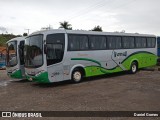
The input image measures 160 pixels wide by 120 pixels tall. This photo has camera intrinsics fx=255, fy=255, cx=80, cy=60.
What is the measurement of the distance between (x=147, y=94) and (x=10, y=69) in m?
9.10

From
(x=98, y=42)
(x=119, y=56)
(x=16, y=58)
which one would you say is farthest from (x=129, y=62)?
(x=16, y=58)

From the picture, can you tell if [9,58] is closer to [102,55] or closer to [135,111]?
[102,55]

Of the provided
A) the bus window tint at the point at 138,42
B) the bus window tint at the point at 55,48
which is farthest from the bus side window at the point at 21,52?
the bus window tint at the point at 138,42

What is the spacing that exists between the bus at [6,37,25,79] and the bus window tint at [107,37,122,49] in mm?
5573

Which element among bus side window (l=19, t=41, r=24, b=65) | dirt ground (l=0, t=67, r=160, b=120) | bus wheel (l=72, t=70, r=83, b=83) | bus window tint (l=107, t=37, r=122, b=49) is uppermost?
bus window tint (l=107, t=37, r=122, b=49)

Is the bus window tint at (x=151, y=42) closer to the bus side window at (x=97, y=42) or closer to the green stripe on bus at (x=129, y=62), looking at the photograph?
the green stripe on bus at (x=129, y=62)

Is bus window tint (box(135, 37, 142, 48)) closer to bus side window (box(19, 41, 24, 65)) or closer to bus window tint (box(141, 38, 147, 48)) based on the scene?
bus window tint (box(141, 38, 147, 48))

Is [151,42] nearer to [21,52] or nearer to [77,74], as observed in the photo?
[77,74]

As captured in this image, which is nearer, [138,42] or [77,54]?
[77,54]

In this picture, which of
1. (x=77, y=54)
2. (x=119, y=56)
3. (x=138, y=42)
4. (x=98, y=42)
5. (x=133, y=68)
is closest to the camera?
(x=77, y=54)

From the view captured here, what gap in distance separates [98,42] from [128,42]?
325 centimetres

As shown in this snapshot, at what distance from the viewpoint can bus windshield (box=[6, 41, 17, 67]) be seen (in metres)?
16.0

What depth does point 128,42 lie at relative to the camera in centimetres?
1839

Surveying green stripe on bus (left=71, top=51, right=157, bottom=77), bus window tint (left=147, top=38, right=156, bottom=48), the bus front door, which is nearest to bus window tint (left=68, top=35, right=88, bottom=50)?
green stripe on bus (left=71, top=51, right=157, bottom=77)
